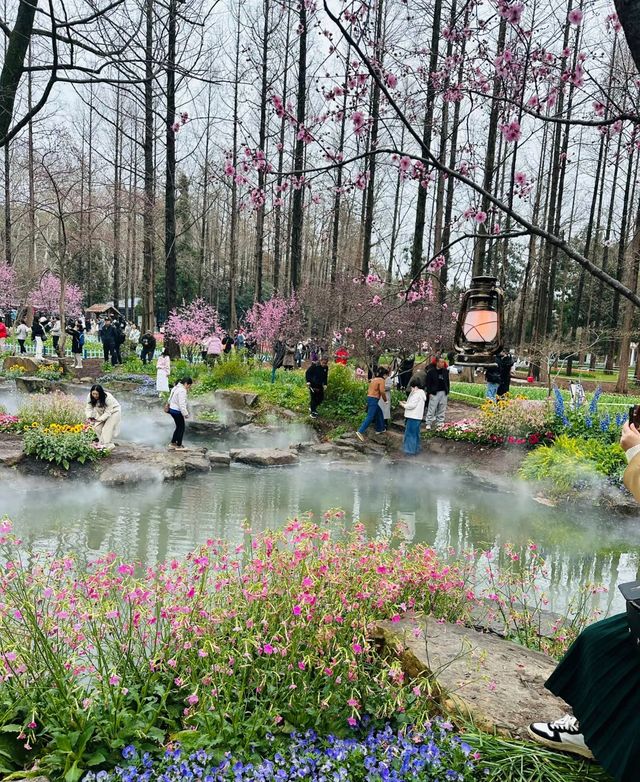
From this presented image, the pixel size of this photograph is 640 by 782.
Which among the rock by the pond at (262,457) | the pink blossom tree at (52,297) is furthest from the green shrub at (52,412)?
the pink blossom tree at (52,297)

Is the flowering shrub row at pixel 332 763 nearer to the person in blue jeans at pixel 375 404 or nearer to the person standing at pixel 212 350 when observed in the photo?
the person in blue jeans at pixel 375 404

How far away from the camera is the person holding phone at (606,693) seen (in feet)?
6.67

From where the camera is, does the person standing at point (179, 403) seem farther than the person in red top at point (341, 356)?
No

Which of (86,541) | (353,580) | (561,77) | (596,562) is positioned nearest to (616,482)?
(596,562)

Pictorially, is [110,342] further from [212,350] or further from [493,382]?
[493,382]

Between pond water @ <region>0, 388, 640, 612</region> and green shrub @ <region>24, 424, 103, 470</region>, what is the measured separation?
45 centimetres

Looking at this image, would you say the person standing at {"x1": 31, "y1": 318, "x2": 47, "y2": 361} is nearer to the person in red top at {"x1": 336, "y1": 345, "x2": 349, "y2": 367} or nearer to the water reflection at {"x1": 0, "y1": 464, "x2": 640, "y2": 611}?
the person in red top at {"x1": 336, "y1": 345, "x2": 349, "y2": 367}

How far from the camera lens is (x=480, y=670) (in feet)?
9.99

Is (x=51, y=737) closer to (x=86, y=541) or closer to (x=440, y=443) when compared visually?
(x=86, y=541)

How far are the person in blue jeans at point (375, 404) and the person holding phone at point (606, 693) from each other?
9723 mm

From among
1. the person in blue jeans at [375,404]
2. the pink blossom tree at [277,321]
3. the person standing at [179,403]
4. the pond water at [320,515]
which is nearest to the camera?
the pond water at [320,515]

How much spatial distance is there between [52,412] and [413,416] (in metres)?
7.20

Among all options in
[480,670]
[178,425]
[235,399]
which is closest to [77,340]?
[235,399]

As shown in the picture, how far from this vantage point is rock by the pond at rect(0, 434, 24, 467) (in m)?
8.97
